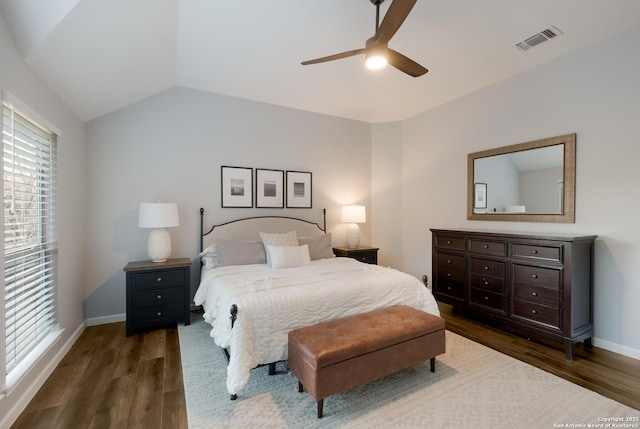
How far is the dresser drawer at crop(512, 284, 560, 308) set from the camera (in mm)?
2795

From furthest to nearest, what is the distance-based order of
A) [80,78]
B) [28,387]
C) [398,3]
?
1. [80,78]
2. [28,387]
3. [398,3]

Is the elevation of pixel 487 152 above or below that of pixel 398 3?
below

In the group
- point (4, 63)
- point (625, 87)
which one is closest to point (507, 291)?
point (625, 87)

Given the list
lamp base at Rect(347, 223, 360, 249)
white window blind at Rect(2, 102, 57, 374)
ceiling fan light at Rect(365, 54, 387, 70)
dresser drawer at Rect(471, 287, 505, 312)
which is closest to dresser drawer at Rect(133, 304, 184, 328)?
white window blind at Rect(2, 102, 57, 374)

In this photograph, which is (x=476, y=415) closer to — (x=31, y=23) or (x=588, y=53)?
(x=588, y=53)

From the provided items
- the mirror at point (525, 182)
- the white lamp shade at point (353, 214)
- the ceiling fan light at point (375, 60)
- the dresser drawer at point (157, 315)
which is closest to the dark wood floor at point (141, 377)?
the dresser drawer at point (157, 315)

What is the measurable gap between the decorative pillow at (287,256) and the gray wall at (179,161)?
106cm

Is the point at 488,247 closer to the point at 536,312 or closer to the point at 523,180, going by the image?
the point at 536,312

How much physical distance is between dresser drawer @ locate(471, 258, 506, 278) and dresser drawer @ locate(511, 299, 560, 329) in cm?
32

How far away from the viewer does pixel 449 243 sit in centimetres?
382

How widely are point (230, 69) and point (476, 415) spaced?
398 cm

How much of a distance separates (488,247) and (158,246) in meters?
3.86

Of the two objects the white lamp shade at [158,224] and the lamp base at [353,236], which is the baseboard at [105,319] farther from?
the lamp base at [353,236]

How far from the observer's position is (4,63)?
6.06 feet
